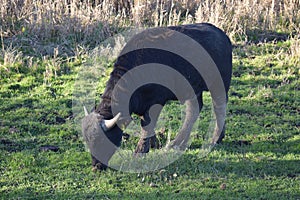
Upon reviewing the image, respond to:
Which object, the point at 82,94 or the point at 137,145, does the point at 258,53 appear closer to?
the point at 82,94

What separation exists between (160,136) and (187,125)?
0.43 meters

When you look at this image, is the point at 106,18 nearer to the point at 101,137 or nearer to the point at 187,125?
the point at 187,125

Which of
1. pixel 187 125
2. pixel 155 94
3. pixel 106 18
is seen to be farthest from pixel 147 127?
pixel 106 18

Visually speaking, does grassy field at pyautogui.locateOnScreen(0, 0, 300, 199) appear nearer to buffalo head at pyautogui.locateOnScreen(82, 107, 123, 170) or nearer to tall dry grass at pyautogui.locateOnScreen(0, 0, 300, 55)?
tall dry grass at pyautogui.locateOnScreen(0, 0, 300, 55)

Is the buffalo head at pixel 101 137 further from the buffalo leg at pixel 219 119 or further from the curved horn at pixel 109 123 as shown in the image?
the buffalo leg at pixel 219 119

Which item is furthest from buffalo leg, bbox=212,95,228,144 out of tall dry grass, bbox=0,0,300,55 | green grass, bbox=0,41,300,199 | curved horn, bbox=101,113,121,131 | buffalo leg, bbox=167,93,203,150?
tall dry grass, bbox=0,0,300,55

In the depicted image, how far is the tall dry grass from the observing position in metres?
11.9

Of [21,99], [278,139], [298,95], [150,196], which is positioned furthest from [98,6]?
[150,196]

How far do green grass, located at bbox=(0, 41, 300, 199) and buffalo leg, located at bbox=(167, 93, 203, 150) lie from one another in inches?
5.9

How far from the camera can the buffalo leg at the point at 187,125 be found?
818cm

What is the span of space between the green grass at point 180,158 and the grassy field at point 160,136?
0.05 ft

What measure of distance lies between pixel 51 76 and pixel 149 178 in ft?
13.3

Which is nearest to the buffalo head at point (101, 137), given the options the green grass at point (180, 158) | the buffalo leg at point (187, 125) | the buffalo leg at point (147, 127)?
the green grass at point (180, 158)

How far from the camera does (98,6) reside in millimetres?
12422
